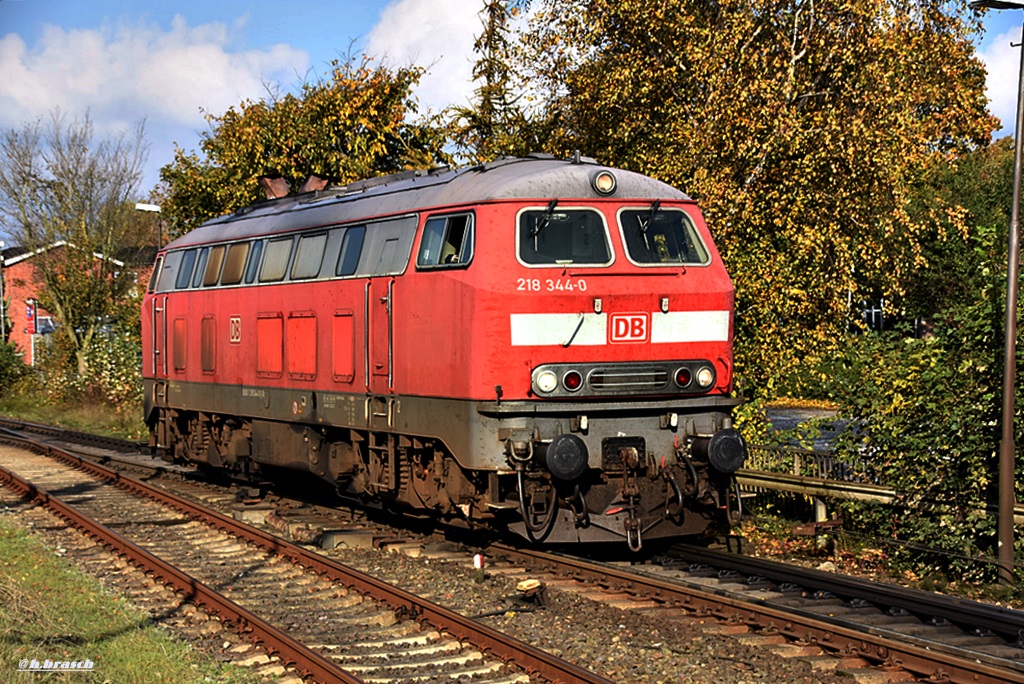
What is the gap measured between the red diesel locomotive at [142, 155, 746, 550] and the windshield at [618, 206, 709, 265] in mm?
17

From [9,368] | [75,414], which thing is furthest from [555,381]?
[9,368]

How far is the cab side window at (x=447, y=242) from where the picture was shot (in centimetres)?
1131

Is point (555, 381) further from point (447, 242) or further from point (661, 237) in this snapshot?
point (661, 237)

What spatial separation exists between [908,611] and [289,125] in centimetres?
1981

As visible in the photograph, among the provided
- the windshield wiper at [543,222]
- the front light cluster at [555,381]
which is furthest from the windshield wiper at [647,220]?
the front light cluster at [555,381]

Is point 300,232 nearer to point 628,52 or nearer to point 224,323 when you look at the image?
point 224,323

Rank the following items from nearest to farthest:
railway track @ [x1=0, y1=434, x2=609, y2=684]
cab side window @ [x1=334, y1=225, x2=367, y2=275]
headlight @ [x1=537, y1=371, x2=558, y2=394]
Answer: railway track @ [x1=0, y1=434, x2=609, y2=684] → headlight @ [x1=537, y1=371, x2=558, y2=394] → cab side window @ [x1=334, y1=225, x2=367, y2=275]

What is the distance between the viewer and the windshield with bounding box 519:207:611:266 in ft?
36.6

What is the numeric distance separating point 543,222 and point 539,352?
129 centimetres

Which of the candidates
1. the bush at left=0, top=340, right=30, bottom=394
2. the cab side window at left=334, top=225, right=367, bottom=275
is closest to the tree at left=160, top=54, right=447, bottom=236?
the cab side window at left=334, top=225, right=367, bottom=275

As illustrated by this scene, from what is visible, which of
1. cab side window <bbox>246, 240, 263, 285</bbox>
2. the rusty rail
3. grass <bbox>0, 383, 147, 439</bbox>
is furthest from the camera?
grass <bbox>0, 383, 147, 439</bbox>

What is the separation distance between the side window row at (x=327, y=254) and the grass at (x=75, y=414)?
13062 millimetres

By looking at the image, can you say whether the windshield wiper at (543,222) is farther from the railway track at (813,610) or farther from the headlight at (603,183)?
the railway track at (813,610)

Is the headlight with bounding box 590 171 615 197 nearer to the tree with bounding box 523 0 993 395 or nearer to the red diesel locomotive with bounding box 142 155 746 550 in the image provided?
the red diesel locomotive with bounding box 142 155 746 550
